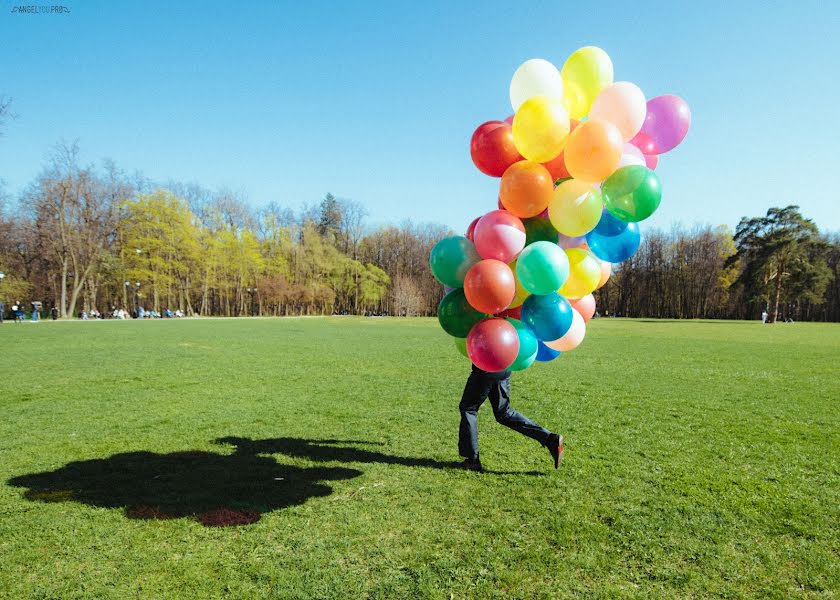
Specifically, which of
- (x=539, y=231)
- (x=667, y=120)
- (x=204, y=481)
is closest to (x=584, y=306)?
(x=539, y=231)

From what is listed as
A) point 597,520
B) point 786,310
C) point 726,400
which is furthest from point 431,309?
point 597,520

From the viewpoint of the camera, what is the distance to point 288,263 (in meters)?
74.4

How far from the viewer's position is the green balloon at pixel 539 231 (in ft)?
16.3

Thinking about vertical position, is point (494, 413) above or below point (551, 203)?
below

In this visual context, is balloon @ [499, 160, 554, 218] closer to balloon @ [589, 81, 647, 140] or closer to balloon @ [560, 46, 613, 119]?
balloon @ [589, 81, 647, 140]

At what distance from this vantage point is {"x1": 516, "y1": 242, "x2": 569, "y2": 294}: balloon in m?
4.46

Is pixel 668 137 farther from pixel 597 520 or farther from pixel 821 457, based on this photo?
pixel 821 457

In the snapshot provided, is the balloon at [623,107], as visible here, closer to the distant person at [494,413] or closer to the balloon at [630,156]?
the balloon at [630,156]

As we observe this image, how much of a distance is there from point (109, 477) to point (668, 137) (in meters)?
7.01

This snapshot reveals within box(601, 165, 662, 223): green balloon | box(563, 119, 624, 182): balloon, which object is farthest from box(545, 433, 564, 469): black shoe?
box(563, 119, 624, 182): balloon

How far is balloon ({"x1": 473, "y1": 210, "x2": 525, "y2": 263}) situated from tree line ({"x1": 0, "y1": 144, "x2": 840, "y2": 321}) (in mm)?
59241

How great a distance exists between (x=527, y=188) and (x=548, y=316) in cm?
124

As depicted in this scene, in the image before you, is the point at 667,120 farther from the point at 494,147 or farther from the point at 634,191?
the point at 494,147

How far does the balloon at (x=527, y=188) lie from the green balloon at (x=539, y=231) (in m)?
0.21
